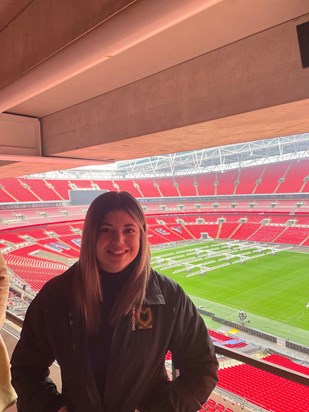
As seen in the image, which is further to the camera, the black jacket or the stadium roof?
the stadium roof

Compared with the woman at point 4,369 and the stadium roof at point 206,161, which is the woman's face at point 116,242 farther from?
the stadium roof at point 206,161

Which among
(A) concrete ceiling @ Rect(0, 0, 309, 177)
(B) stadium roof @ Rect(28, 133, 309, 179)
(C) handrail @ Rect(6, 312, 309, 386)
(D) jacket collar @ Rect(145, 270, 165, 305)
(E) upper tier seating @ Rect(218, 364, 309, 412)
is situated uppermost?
(B) stadium roof @ Rect(28, 133, 309, 179)

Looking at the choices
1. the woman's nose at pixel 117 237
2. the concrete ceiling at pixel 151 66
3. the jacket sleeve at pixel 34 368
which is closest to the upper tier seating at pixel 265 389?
the concrete ceiling at pixel 151 66

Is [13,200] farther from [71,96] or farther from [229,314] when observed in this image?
[71,96]

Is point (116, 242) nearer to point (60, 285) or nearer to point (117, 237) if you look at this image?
point (117, 237)

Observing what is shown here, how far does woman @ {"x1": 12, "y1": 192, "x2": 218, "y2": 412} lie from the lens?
4.10ft

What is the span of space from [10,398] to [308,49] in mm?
2391

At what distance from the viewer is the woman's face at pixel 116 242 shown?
1333mm

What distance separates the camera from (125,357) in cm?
124

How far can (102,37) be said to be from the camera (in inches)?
46.6

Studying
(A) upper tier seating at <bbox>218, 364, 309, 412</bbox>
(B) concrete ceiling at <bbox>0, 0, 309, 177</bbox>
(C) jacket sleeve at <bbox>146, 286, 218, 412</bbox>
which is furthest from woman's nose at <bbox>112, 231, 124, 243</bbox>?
(A) upper tier seating at <bbox>218, 364, 309, 412</bbox>

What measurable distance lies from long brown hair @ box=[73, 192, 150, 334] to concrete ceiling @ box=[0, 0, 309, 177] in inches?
23.6

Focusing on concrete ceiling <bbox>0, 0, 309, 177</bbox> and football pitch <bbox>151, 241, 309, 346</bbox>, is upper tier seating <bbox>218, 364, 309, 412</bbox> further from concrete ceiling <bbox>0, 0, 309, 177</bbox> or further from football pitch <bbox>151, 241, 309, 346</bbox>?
concrete ceiling <bbox>0, 0, 309, 177</bbox>

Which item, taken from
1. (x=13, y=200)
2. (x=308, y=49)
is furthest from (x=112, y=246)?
(x=13, y=200)
